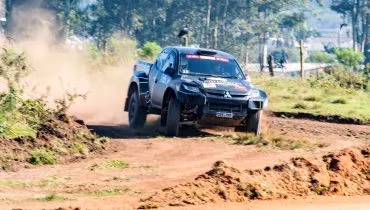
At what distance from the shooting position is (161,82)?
1802 cm

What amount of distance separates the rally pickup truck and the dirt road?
422mm

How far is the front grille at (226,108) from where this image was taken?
1670 cm

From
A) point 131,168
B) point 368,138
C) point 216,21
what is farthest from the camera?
point 216,21

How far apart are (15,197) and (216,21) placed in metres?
56.4

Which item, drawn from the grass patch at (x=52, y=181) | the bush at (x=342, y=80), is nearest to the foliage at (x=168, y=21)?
the bush at (x=342, y=80)

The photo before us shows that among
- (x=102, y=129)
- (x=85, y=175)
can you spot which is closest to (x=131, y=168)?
(x=85, y=175)

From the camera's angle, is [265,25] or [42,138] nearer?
[42,138]

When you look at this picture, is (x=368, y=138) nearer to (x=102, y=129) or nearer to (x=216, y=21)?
(x=102, y=129)

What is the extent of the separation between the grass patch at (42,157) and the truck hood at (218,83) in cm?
411

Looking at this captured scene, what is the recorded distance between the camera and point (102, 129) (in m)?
18.5

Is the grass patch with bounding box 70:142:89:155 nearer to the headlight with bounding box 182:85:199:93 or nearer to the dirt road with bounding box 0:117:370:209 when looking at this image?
the dirt road with bounding box 0:117:370:209

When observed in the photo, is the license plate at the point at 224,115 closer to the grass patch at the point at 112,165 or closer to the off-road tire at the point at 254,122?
the off-road tire at the point at 254,122

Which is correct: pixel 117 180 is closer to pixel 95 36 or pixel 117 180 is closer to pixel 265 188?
pixel 265 188

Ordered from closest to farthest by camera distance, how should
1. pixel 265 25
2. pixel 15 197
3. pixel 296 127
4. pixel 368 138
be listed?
1. pixel 15 197
2. pixel 368 138
3. pixel 296 127
4. pixel 265 25
